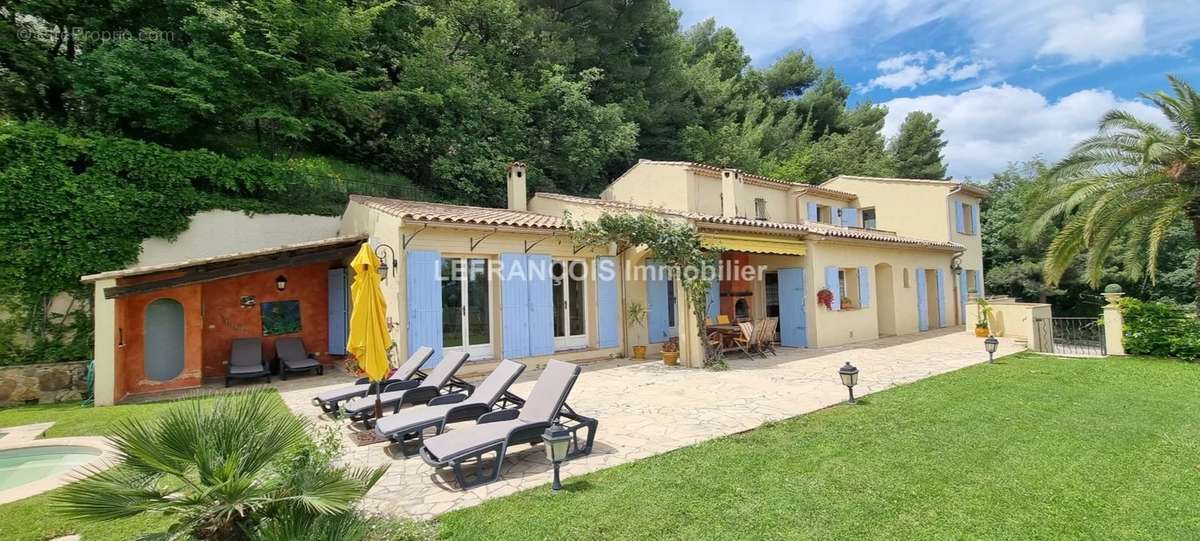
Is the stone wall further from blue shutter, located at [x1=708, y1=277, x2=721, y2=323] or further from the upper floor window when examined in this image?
the upper floor window

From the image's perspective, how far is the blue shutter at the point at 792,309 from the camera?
1627 centimetres

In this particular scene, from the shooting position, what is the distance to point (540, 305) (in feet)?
44.6

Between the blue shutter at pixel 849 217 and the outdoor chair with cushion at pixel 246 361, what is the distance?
24.3 meters

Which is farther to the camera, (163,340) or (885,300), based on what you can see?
(885,300)

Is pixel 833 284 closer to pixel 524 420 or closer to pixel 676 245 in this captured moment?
pixel 676 245

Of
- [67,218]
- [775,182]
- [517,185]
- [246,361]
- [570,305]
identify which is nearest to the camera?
[67,218]

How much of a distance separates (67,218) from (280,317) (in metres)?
5.27

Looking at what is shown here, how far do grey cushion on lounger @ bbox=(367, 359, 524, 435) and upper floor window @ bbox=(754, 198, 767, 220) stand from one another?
54.5 ft

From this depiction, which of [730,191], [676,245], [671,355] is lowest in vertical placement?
[671,355]

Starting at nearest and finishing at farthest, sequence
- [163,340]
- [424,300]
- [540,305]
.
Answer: [424,300]
[163,340]
[540,305]

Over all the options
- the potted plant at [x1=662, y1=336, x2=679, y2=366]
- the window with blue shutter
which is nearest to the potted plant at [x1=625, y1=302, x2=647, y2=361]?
the potted plant at [x1=662, y1=336, x2=679, y2=366]

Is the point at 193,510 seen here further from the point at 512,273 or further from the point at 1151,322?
the point at 1151,322

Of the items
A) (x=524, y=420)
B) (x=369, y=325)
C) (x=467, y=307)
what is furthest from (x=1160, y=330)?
(x=369, y=325)

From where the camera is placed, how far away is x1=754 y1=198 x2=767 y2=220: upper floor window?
21859mm
